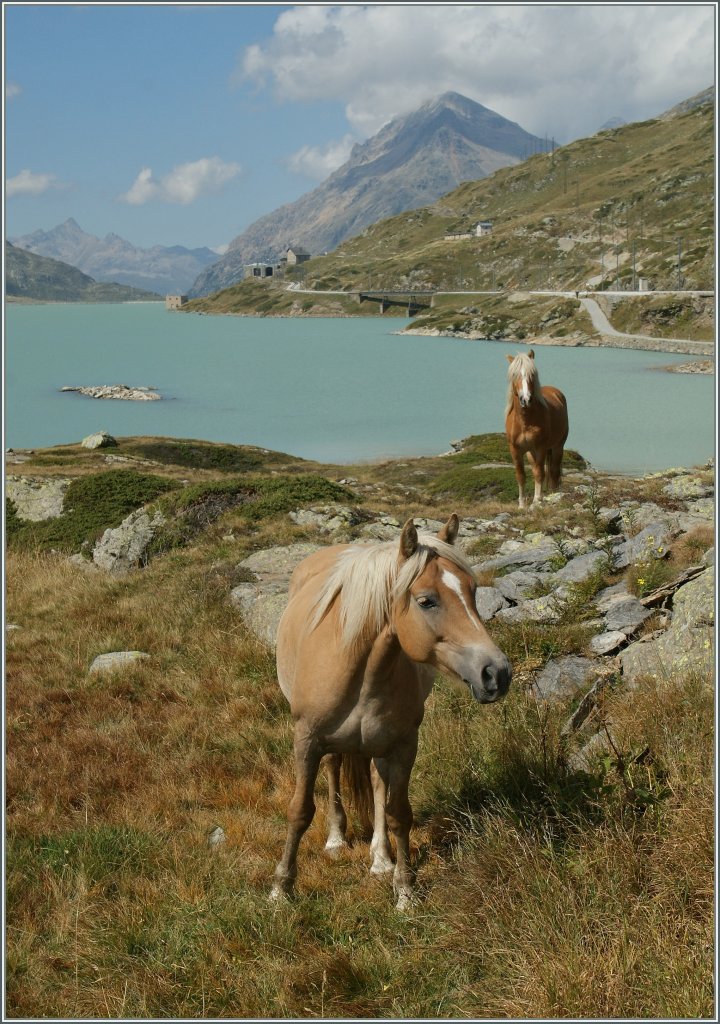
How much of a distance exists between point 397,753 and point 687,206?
638ft

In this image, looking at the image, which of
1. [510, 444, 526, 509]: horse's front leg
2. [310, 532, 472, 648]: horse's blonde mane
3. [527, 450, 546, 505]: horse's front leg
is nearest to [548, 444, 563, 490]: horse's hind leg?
[527, 450, 546, 505]: horse's front leg

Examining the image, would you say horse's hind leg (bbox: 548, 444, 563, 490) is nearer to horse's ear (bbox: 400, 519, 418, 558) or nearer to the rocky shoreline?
horse's ear (bbox: 400, 519, 418, 558)

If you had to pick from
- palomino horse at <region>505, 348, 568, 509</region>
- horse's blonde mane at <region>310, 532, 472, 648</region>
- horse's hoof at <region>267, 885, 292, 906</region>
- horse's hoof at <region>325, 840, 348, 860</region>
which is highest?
palomino horse at <region>505, 348, 568, 509</region>

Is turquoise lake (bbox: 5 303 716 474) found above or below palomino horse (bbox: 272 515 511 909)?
above

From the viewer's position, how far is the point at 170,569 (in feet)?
46.9

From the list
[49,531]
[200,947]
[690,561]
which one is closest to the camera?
[200,947]

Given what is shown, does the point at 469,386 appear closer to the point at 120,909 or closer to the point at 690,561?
the point at 690,561

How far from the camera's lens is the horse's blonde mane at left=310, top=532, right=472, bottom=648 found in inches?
177

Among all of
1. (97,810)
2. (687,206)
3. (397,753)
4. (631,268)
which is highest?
(687,206)

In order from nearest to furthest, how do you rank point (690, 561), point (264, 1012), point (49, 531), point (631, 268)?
point (264, 1012) < point (690, 561) < point (49, 531) < point (631, 268)

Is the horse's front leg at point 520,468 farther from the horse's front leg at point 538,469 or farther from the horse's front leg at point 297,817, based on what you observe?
the horse's front leg at point 297,817

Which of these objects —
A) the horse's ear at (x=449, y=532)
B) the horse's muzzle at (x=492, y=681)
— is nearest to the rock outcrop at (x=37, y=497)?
the horse's ear at (x=449, y=532)

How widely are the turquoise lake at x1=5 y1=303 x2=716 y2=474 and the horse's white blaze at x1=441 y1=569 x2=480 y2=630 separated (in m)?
18.9

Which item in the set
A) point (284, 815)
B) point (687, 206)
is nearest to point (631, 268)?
point (687, 206)
